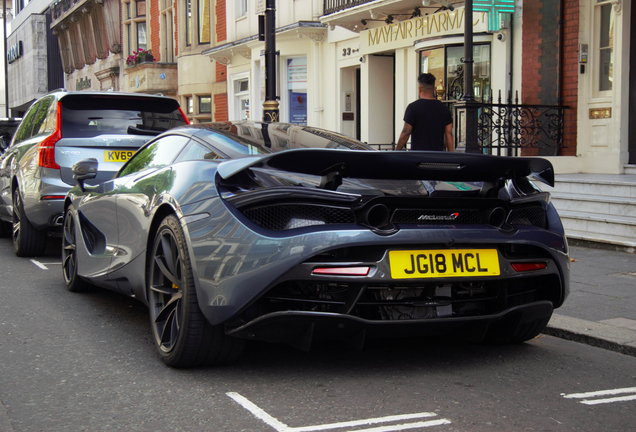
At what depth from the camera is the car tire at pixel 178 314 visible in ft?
12.1

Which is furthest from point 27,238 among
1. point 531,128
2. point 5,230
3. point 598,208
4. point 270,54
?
point 531,128

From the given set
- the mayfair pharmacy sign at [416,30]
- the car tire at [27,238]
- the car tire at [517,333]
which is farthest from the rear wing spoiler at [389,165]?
the mayfair pharmacy sign at [416,30]

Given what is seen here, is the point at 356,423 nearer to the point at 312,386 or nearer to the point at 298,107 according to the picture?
the point at 312,386

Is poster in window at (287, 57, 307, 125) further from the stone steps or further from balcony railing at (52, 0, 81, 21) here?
balcony railing at (52, 0, 81, 21)

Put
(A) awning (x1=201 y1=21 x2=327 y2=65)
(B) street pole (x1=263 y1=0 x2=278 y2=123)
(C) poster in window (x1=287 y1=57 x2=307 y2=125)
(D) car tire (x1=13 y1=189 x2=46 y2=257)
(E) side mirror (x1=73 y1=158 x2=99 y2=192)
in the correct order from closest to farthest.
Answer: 1. (E) side mirror (x1=73 y1=158 x2=99 y2=192)
2. (D) car tire (x1=13 y1=189 x2=46 y2=257)
3. (B) street pole (x1=263 y1=0 x2=278 y2=123)
4. (A) awning (x1=201 y1=21 x2=327 y2=65)
5. (C) poster in window (x1=287 y1=57 x2=307 y2=125)

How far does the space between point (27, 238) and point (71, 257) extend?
92.3 inches

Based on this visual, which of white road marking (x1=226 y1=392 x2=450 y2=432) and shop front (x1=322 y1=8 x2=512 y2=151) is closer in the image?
white road marking (x1=226 y1=392 x2=450 y2=432)

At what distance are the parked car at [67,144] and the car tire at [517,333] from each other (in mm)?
4566

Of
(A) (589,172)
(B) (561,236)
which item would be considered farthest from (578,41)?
(B) (561,236)

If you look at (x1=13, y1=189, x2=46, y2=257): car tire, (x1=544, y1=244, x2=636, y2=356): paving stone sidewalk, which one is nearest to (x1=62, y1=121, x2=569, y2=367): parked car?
(x1=544, y1=244, x2=636, y2=356): paving stone sidewalk

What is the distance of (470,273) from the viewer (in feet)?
11.9

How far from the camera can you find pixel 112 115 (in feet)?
26.7

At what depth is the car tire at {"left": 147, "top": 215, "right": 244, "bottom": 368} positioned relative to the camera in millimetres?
3699

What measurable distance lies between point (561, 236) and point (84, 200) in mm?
3467
